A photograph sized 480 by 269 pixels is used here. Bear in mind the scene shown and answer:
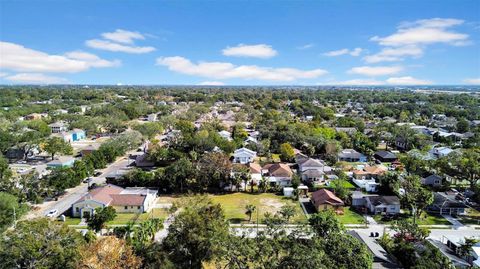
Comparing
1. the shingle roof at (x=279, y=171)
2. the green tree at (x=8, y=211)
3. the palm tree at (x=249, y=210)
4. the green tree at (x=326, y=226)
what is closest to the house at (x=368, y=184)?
the shingle roof at (x=279, y=171)

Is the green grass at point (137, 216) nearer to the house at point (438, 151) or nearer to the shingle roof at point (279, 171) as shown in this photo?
A: the shingle roof at point (279, 171)

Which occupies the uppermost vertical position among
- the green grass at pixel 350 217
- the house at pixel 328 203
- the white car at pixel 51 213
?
the house at pixel 328 203

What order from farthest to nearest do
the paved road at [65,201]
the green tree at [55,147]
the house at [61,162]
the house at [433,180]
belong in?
the green tree at [55,147], the house at [61,162], the house at [433,180], the paved road at [65,201]

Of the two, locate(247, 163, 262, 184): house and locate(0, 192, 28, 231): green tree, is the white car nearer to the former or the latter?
locate(0, 192, 28, 231): green tree

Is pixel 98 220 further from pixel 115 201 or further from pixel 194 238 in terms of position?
pixel 194 238

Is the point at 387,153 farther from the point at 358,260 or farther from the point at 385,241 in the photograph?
the point at 358,260

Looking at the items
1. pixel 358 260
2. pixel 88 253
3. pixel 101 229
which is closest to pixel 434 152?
pixel 358 260
